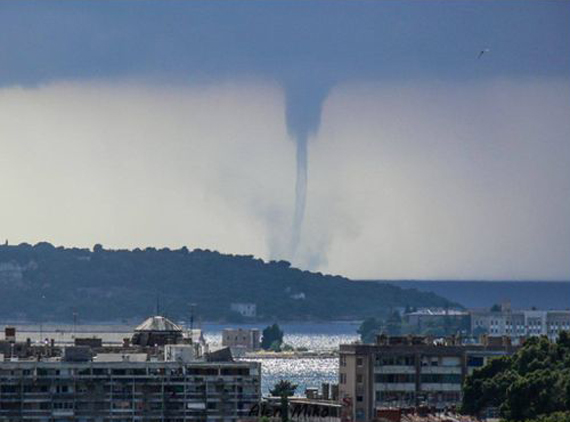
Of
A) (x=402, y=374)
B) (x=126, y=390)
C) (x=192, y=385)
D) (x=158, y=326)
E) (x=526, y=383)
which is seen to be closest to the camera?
(x=526, y=383)

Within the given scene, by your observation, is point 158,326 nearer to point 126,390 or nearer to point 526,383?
point 126,390

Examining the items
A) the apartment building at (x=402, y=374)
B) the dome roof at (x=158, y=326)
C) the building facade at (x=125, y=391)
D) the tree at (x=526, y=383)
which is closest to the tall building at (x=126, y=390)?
the building facade at (x=125, y=391)

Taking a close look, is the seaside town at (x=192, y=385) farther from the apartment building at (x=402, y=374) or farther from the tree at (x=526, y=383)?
the tree at (x=526, y=383)

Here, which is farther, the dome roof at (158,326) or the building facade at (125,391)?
the dome roof at (158,326)

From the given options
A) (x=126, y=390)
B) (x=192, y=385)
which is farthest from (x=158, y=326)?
(x=126, y=390)

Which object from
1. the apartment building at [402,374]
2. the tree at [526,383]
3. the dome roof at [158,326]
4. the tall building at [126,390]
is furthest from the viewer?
the dome roof at [158,326]

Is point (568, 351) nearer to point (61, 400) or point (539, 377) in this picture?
point (539, 377)
